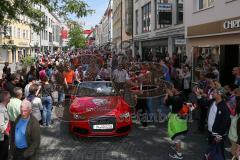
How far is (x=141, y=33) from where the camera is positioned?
1492 inches

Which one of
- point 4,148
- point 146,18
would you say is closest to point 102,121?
point 4,148

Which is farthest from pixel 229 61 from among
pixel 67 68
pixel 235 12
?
pixel 67 68

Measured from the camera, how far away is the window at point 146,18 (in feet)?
112

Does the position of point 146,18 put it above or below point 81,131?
above

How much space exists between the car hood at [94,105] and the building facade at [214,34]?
723 cm

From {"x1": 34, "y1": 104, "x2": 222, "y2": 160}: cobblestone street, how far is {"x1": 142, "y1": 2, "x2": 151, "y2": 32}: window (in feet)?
79.2

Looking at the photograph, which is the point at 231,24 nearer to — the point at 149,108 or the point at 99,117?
the point at 149,108

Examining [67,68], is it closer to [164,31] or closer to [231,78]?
[231,78]

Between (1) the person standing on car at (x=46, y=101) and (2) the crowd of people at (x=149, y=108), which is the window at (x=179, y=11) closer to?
(2) the crowd of people at (x=149, y=108)

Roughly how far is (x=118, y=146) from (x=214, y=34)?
9965 millimetres

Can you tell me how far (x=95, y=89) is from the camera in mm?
11266

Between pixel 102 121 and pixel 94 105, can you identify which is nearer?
pixel 102 121

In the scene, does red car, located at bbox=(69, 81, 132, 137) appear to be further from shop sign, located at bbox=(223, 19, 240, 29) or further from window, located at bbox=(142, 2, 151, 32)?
window, located at bbox=(142, 2, 151, 32)

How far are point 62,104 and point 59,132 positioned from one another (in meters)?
4.45
